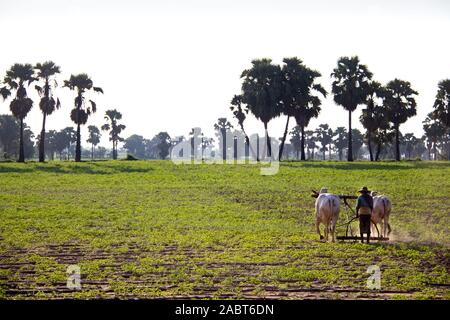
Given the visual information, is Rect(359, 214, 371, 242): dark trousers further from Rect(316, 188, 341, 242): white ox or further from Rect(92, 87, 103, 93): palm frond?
Rect(92, 87, 103, 93): palm frond

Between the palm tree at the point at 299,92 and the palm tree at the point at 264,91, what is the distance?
1.28m

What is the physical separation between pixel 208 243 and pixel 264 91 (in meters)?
59.7

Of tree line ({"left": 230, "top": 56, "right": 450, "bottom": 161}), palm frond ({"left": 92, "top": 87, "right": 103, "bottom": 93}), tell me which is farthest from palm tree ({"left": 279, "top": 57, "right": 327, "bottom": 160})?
palm frond ({"left": 92, "top": 87, "right": 103, "bottom": 93})

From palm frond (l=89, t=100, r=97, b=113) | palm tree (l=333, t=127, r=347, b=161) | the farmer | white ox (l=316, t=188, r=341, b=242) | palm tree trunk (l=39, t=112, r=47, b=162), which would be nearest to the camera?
the farmer

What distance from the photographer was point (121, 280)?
1444 centimetres

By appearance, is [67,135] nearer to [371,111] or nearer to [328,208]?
[371,111]

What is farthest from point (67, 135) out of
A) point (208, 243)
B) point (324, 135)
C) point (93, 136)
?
point (208, 243)

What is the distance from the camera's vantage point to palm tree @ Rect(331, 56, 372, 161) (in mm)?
77125

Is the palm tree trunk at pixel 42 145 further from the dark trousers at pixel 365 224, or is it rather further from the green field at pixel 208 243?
the dark trousers at pixel 365 224

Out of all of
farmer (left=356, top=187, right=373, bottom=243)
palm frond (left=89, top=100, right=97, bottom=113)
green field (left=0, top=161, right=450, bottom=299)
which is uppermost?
palm frond (left=89, top=100, right=97, bottom=113)

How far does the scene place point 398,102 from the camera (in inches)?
3211

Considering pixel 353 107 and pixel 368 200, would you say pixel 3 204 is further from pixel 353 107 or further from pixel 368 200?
pixel 353 107

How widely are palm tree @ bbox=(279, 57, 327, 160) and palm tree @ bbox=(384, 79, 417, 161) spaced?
982 centimetres
